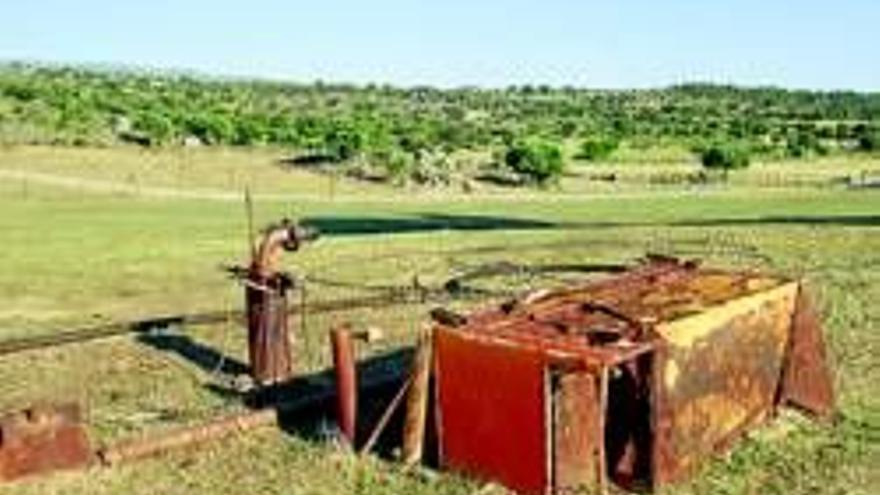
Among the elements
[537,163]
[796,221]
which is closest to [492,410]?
[796,221]

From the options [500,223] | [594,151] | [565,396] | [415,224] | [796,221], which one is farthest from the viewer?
[594,151]

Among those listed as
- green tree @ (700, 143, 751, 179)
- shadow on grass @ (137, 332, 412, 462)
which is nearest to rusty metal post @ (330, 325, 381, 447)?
shadow on grass @ (137, 332, 412, 462)

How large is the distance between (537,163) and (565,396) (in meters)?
49.6

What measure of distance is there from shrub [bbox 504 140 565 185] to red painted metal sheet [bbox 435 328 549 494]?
47.7 m

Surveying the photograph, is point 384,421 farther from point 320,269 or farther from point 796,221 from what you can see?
point 796,221

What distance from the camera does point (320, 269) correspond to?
2495 centimetres

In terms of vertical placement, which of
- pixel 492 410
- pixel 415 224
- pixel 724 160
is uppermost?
pixel 492 410

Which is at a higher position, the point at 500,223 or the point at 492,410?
the point at 492,410

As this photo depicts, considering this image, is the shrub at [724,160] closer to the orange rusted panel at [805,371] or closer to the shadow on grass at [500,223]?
the shadow on grass at [500,223]

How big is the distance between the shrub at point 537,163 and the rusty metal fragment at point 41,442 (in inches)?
1888

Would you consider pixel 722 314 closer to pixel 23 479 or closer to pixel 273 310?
pixel 273 310

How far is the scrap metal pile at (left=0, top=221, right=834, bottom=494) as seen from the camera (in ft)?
39.0

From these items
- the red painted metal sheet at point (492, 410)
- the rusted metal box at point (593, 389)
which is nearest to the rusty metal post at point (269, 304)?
the rusted metal box at point (593, 389)

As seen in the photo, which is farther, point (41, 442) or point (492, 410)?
point (41, 442)
